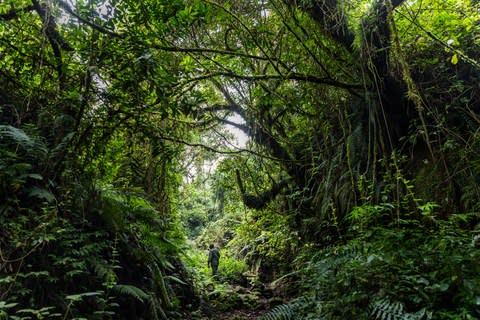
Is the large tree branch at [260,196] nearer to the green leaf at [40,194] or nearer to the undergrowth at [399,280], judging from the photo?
the undergrowth at [399,280]

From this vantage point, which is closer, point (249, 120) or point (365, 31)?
point (365, 31)

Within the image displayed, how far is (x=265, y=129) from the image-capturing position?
557cm

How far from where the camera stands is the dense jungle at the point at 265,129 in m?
2.64

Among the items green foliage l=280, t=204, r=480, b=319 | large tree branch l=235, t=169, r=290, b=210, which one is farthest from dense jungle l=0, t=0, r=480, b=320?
large tree branch l=235, t=169, r=290, b=210

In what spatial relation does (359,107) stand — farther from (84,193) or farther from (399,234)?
(84,193)

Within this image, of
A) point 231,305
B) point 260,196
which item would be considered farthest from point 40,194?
point 260,196

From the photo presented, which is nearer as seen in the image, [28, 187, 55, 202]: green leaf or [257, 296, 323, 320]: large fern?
[28, 187, 55, 202]: green leaf

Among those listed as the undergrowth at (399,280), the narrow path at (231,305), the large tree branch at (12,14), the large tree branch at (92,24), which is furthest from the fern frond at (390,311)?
the large tree branch at (12,14)

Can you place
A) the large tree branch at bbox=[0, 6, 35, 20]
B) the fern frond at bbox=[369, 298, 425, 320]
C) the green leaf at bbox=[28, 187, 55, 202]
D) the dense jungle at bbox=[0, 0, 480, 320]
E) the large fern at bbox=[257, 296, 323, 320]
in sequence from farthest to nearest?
the large tree branch at bbox=[0, 6, 35, 20]
the large fern at bbox=[257, 296, 323, 320]
the green leaf at bbox=[28, 187, 55, 202]
the dense jungle at bbox=[0, 0, 480, 320]
the fern frond at bbox=[369, 298, 425, 320]

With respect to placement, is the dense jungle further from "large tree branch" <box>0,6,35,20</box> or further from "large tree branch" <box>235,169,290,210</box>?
A: "large tree branch" <box>235,169,290,210</box>

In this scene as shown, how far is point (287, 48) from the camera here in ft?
16.3

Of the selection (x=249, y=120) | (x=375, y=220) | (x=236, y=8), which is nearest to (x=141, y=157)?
(x=249, y=120)

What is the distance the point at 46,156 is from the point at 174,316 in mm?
2475

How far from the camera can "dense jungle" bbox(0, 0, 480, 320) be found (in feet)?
8.67
